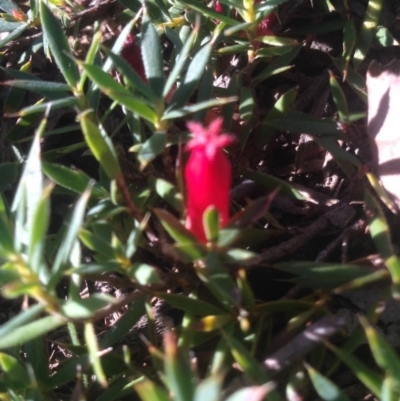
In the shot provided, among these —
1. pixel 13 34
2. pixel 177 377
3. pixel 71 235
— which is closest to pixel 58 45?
pixel 13 34

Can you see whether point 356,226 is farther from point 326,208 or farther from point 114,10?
point 114,10

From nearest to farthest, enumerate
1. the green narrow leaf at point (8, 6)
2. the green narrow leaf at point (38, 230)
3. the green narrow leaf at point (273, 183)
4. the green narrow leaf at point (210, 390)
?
1. the green narrow leaf at point (210, 390)
2. the green narrow leaf at point (38, 230)
3. the green narrow leaf at point (273, 183)
4. the green narrow leaf at point (8, 6)

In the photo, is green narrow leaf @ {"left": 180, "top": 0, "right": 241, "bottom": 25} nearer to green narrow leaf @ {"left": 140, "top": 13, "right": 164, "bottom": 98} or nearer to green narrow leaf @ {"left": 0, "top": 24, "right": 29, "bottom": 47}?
green narrow leaf @ {"left": 140, "top": 13, "right": 164, "bottom": 98}

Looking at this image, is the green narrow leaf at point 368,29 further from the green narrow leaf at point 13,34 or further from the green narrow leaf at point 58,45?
the green narrow leaf at point 13,34

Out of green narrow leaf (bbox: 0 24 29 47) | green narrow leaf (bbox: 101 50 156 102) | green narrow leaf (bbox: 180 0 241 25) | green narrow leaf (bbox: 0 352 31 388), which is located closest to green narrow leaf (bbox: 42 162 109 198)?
green narrow leaf (bbox: 101 50 156 102)

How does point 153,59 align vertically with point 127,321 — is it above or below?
above

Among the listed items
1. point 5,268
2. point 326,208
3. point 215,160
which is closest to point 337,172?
point 326,208

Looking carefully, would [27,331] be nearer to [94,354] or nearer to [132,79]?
[94,354]

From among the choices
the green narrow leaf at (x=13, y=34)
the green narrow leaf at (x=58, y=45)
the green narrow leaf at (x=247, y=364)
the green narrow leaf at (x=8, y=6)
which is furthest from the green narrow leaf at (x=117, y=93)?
the green narrow leaf at (x=8, y=6)

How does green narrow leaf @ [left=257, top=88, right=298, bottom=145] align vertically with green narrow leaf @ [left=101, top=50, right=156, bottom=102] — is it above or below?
below
